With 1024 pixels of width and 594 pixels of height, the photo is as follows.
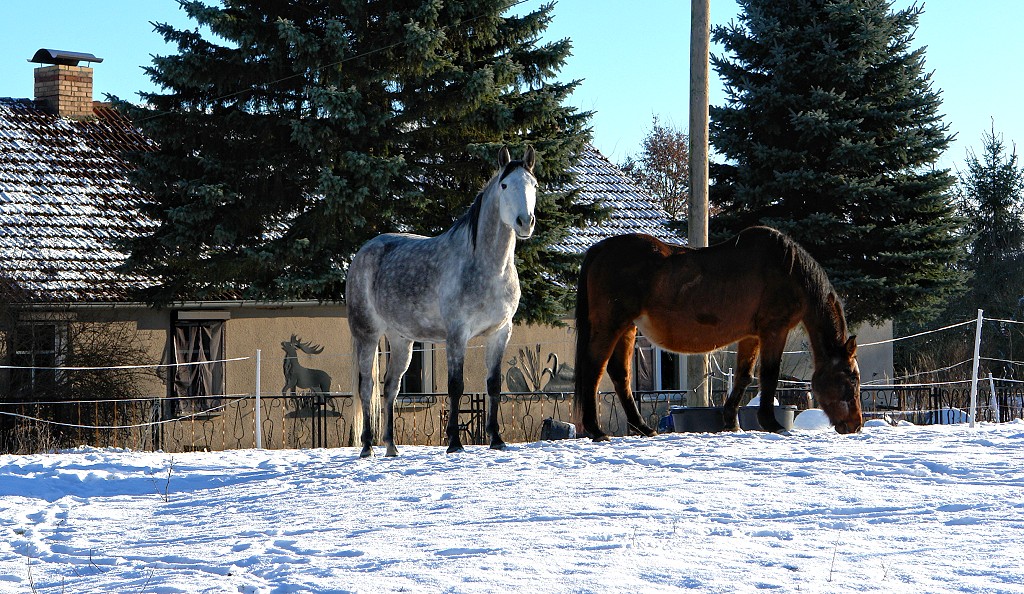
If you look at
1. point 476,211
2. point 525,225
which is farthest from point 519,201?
point 476,211

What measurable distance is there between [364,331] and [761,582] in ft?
22.2

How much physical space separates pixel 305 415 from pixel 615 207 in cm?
959

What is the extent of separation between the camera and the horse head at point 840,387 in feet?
33.2

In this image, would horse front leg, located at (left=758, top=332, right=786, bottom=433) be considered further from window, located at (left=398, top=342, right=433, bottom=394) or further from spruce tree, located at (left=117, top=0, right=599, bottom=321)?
window, located at (left=398, top=342, right=433, bottom=394)

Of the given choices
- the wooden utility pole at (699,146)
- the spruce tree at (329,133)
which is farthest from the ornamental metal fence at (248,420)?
the wooden utility pole at (699,146)

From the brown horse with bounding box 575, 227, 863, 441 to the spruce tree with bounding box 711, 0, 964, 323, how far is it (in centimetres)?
1054

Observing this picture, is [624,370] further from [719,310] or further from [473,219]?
[473,219]

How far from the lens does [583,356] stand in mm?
10617

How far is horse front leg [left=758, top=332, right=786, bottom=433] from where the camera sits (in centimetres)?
1027

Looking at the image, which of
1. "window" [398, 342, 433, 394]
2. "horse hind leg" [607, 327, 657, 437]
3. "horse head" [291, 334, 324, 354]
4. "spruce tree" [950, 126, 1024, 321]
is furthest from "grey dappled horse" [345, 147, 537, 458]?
"spruce tree" [950, 126, 1024, 321]

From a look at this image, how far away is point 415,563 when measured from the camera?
5.11 meters

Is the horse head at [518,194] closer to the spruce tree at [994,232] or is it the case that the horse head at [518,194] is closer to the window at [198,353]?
the window at [198,353]

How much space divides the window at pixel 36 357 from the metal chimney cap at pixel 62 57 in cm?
910

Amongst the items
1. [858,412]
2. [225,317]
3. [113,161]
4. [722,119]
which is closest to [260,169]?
[225,317]
